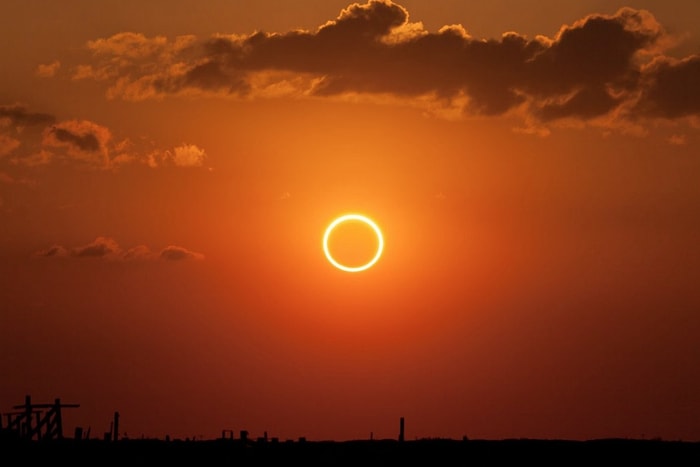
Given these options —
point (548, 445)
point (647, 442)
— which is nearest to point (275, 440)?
point (548, 445)

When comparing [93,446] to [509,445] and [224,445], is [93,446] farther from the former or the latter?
[509,445]

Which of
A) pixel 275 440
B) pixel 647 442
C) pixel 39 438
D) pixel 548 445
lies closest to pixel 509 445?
pixel 548 445

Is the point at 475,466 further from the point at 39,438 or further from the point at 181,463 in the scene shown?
the point at 39,438

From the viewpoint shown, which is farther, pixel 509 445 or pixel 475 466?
pixel 509 445

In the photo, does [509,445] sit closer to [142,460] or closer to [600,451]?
[600,451]

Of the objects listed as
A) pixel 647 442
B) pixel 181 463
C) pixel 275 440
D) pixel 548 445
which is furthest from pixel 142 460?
pixel 647 442

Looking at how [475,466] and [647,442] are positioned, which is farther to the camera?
[647,442]
